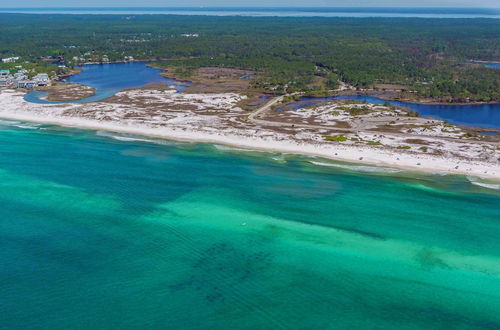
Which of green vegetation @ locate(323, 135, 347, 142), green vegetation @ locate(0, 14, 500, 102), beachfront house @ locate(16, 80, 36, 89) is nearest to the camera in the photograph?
green vegetation @ locate(323, 135, 347, 142)

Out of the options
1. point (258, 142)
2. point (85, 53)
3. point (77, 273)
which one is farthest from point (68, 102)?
point (85, 53)

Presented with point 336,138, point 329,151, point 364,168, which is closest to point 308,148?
point 329,151

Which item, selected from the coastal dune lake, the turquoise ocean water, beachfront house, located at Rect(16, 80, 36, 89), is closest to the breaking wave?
the turquoise ocean water

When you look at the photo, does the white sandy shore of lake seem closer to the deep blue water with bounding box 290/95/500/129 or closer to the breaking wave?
the breaking wave

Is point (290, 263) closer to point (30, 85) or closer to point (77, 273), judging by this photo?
point (77, 273)

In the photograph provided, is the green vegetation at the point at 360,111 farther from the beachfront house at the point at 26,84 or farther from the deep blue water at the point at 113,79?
the beachfront house at the point at 26,84

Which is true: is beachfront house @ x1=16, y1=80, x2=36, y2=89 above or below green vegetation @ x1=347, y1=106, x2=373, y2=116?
above
